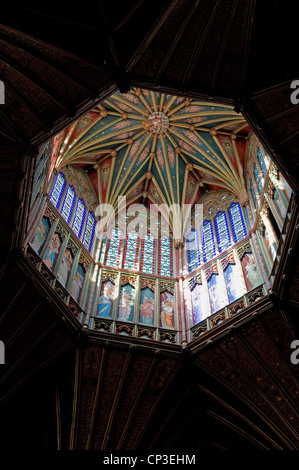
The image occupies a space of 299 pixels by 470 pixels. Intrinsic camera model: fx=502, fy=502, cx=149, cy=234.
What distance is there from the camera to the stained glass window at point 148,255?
18938 mm

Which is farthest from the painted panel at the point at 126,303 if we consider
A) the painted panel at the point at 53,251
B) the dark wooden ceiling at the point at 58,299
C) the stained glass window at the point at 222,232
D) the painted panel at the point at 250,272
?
the painted panel at the point at 250,272

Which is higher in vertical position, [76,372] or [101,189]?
[101,189]

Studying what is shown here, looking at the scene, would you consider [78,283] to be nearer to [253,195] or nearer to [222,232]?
[222,232]

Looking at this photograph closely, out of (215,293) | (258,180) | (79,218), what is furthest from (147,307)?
(258,180)

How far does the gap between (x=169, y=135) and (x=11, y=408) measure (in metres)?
14.1

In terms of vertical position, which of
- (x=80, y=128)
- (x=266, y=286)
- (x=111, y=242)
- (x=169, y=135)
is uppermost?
(x=169, y=135)

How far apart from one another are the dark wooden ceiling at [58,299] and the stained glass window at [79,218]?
5.24 metres

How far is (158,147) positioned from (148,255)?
605 centimetres

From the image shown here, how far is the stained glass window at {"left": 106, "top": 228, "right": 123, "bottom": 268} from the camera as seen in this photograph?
18758 mm

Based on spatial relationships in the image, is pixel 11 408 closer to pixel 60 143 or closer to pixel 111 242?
pixel 111 242

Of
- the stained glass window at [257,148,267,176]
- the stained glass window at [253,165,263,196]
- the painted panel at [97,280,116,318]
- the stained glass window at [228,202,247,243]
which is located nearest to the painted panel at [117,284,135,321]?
the painted panel at [97,280,116,318]

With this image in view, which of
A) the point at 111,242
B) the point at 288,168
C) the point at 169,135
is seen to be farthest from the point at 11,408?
the point at 169,135

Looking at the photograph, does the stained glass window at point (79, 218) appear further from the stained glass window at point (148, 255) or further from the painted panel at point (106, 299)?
the stained glass window at point (148, 255)

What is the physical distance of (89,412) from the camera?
13.7 meters
